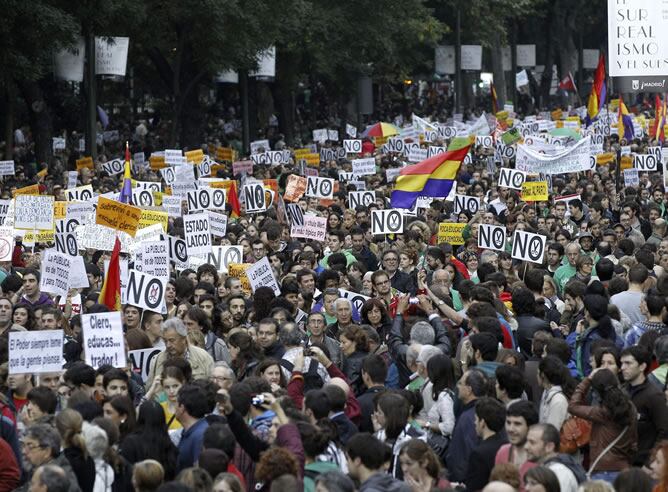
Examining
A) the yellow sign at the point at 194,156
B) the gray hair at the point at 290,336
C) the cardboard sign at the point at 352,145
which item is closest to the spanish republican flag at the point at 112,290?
the gray hair at the point at 290,336

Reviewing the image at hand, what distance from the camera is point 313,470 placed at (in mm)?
8500

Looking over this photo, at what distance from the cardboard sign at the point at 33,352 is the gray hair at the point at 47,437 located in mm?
2024

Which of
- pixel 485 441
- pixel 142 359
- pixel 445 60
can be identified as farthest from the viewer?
pixel 445 60

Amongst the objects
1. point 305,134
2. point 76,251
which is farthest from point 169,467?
point 305,134

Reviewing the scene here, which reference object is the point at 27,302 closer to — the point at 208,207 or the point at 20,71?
the point at 208,207

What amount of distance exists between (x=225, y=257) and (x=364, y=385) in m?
6.59

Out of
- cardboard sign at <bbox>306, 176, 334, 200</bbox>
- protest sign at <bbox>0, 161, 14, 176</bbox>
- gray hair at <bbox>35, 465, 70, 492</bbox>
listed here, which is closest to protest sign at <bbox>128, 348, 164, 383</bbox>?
gray hair at <bbox>35, 465, 70, 492</bbox>

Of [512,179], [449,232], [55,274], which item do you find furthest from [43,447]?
[512,179]

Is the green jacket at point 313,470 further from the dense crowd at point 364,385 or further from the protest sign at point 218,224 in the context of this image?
the protest sign at point 218,224

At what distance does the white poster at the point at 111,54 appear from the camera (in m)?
34.6

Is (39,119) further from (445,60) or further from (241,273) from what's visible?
(445,60)

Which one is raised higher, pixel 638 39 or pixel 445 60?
pixel 638 39

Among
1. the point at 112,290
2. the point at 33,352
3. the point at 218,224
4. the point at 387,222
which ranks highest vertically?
the point at 33,352

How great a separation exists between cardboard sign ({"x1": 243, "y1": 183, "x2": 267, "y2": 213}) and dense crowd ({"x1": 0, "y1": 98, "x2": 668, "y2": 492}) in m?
4.79
